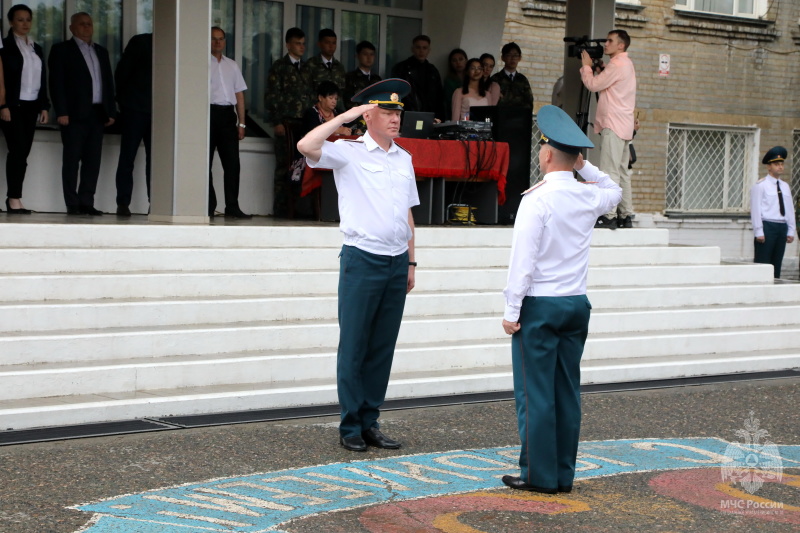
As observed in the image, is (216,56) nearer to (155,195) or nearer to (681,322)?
(155,195)

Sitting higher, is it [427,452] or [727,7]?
[727,7]

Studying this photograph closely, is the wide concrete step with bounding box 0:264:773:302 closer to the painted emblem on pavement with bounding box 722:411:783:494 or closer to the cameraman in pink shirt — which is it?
the cameraman in pink shirt

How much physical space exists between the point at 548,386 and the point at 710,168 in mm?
15260

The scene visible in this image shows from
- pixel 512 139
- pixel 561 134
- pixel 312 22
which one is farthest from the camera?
pixel 312 22

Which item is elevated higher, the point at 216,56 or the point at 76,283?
the point at 216,56

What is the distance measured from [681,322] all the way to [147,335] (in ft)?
16.9

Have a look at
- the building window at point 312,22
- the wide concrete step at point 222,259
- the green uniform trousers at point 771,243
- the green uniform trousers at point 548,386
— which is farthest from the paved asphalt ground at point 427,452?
the building window at point 312,22

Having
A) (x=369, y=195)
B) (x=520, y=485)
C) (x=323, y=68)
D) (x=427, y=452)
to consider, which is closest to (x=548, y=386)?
(x=520, y=485)

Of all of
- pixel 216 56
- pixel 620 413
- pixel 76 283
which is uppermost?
pixel 216 56

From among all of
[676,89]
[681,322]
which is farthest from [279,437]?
[676,89]

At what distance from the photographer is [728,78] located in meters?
19.4

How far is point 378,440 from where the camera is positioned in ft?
21.3

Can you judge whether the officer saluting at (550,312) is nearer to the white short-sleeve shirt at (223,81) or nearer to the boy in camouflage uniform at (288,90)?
the white short-sleeve shirt at (223,81)

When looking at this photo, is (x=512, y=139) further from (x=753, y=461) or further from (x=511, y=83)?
(x=753, y=461)
